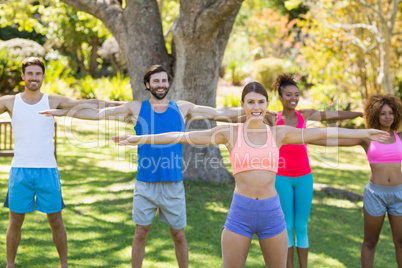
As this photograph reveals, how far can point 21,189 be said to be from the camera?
4543mm

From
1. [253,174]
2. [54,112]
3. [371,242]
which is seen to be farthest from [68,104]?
[371,242]

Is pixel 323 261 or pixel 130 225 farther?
pixel 130 225

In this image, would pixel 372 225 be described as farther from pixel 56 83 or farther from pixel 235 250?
pixel 56 83

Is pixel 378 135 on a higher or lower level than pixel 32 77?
lower

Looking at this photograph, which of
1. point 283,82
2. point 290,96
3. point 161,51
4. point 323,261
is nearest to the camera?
point 290,96

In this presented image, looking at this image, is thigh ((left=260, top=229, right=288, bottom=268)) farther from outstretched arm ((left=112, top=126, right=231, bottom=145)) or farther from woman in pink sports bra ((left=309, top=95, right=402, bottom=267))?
woman in pink sports bra ((left=309, top=95, right=402, bottom=267))

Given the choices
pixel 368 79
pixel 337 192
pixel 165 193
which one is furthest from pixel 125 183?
pixel 368 79

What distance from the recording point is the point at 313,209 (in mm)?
7949

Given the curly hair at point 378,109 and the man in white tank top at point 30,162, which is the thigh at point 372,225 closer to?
the curly hair at point 378,109

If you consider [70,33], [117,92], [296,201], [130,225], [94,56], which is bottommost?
[130,225]

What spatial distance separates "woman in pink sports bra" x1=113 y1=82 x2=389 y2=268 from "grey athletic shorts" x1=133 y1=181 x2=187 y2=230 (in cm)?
86

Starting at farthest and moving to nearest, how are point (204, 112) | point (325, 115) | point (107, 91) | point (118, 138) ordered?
point (107, 91), point (325, 115), point (204, 112), point (118, 138)

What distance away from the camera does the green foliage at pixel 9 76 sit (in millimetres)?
15633

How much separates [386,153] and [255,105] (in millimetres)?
1724
